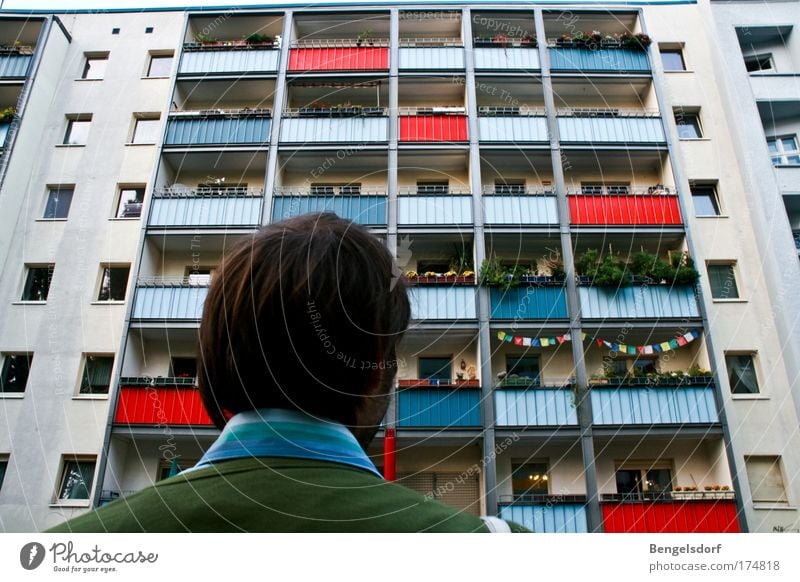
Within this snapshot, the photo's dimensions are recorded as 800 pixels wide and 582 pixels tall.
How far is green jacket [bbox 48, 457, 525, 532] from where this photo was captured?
0.98m

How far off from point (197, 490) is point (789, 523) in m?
11.5

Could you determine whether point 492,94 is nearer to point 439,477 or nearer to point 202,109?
point 202,109

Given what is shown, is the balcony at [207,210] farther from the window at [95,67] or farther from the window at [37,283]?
the window at [95,67]

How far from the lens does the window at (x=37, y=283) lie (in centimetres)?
1220

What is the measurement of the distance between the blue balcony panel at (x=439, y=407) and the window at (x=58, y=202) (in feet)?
26.5

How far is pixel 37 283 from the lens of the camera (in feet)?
40.4

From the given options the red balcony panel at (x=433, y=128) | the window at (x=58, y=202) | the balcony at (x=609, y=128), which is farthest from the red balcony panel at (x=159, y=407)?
the balcony at (x=609, y=128)

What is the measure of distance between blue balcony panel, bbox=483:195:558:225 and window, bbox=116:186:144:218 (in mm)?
7284

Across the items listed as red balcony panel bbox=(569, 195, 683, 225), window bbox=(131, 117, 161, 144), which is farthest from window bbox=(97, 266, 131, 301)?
red balcony panel bbox=(569, 195, 683, 225)

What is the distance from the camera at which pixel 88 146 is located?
13461 mm

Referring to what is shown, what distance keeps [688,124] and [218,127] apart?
1034cm

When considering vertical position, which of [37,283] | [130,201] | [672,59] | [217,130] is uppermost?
[672,59]

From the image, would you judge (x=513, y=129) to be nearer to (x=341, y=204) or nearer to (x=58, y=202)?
(x=341, y=204)
